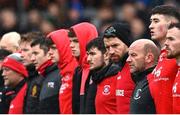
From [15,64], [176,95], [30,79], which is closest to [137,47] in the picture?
[176,95]

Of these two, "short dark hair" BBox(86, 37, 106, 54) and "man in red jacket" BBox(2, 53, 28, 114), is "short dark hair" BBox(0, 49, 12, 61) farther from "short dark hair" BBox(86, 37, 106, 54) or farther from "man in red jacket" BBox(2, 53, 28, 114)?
"short dark hair" BBox(86, 37, 106, 54)

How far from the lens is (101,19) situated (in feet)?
60.0

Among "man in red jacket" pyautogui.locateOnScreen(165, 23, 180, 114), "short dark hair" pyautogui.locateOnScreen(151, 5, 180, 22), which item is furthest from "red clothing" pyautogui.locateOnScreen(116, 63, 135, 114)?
"man in red jacket" pyautogui.locateOnScreen(165, 23, 180, 114)

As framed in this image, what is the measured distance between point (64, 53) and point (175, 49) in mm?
2960

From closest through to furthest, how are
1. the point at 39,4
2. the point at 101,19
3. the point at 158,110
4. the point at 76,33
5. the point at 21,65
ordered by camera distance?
the point at 158,110 < the point at 76,33 < the point at 21,65 < the point at 101,19 < the point at 39,4

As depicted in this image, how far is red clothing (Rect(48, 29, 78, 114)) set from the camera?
12883 millimetres

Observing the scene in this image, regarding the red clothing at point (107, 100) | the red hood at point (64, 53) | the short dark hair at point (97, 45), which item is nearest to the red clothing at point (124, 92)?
the red clothing at point (107, 100)

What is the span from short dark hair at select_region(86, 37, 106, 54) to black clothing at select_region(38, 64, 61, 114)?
102cm

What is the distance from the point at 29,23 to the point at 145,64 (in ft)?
26.2

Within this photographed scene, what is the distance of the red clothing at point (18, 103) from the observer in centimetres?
1394

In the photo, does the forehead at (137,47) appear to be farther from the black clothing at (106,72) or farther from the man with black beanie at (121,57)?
the black clothing at (106,72)

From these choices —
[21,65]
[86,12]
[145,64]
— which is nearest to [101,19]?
[86,12]

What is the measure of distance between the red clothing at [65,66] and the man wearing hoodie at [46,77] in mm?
181

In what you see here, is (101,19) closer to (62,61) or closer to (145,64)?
(62,61)
